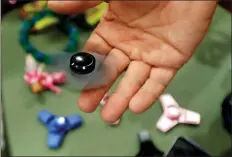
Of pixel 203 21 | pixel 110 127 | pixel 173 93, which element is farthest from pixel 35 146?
pixel 203 21

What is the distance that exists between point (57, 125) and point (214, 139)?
0.90 feet

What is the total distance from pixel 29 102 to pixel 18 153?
0.11 metres

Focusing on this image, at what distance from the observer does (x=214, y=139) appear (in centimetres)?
74

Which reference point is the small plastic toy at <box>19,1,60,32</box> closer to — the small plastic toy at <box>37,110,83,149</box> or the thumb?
the small plastic toy at <box>37,110,83,149</box>

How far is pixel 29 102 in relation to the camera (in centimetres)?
78

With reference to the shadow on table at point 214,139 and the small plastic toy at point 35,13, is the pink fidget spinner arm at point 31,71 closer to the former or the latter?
the small plastic toy at point 35,13

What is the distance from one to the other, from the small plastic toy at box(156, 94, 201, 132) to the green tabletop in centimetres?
1

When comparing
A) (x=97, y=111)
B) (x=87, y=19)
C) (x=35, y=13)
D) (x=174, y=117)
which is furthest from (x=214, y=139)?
(x=35, y=13)

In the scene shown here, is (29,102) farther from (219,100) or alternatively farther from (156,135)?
(219,100)

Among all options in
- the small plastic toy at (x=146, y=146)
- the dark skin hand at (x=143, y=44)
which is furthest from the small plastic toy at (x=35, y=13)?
the dark skin hand at (x=143, y=44)

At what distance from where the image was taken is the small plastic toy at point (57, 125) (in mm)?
716

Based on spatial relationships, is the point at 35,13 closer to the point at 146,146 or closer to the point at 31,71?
the point at 31,71

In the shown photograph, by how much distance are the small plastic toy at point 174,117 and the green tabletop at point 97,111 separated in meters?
0.01

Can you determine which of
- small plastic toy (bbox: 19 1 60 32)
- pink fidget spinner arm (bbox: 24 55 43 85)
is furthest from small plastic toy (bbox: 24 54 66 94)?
small plastic toy (bbox: 19 1 60 32)
